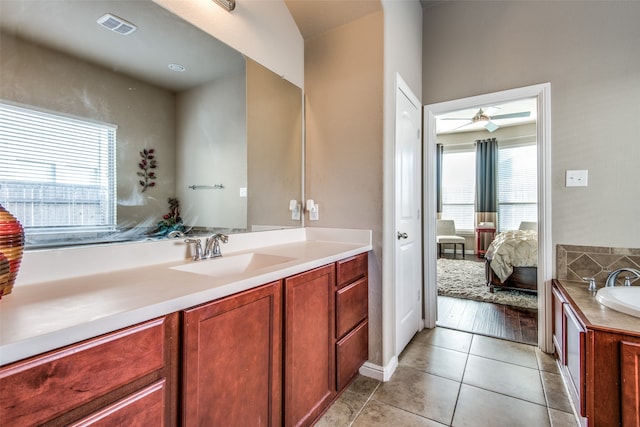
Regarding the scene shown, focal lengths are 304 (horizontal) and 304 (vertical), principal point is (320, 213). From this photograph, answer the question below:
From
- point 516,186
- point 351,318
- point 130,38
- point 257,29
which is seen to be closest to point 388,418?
point 351,318

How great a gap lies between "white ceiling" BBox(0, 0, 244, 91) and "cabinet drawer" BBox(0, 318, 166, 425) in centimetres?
102

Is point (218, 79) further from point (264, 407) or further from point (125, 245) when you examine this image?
point (264, 407)

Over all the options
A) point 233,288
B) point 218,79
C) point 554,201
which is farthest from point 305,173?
point 554,201

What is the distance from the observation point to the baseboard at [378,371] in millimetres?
1944

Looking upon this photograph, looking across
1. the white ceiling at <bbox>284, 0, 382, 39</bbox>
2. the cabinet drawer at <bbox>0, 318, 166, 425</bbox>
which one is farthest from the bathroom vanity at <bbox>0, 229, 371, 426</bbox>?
the white ceiling at <bbox>284, 0, 382, 39</bbox>

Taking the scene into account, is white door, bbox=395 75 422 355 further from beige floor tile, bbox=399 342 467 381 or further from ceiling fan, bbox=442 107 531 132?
ceiling fan, bbox=442 107 531 132

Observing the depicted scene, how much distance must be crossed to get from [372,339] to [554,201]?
65.6 inches

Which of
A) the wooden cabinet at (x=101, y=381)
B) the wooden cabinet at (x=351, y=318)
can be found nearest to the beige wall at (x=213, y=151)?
the wooden cabinet at (x=351, y=318)

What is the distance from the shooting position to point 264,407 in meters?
1.16

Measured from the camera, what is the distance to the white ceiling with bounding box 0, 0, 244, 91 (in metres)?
1.01

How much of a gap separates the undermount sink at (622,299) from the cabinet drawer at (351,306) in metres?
1.29

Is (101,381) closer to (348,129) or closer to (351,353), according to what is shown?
(351,353)

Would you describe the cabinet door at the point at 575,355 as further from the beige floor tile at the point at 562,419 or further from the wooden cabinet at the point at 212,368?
the wooden cabinet at the point at 212,368

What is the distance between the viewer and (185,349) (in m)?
0.87
